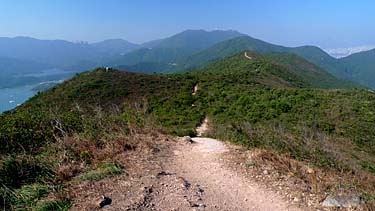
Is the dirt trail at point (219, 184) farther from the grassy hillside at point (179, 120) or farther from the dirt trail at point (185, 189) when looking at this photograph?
the grassy hillside at point (179, 120)

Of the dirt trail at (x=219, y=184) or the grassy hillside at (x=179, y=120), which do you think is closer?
the dirt trail at (x=219, y=184)

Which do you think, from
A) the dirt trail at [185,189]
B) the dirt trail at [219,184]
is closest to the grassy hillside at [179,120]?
the dirt trail at [185,189]

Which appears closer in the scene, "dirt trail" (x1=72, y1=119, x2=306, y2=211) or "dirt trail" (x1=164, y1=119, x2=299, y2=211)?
"dirt trail" (x1=72, y1=119, x2=306, y2=211)

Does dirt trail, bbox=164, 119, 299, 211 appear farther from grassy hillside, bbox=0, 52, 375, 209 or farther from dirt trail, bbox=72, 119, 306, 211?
grassy hillside, bbox=0, 52, 375, 209

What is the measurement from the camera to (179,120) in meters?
23.0

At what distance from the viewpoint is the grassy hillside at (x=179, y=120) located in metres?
6.90

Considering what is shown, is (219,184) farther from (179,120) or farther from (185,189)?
(179,120)

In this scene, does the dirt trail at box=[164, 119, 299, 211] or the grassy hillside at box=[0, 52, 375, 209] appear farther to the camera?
the grassy hillside at box=[0, 52, 375, 209]

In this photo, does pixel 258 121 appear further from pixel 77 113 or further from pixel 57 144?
pixel 57 144

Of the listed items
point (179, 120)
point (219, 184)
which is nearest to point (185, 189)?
point (219, 184)

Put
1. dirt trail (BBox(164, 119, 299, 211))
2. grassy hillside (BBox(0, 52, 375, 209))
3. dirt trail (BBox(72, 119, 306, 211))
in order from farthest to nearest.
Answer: grassy hillside (BBox(0, 52, 375, 209)), dirt trail (BBox(164, 119, 299, 211)), dirt trail (BBox(72, 119, 306, 211))

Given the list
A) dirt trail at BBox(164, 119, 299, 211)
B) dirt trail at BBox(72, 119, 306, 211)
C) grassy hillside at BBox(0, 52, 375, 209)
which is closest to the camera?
dirt trail at BBox(72, 119, 306, 211)

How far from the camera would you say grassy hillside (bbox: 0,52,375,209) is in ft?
22.6

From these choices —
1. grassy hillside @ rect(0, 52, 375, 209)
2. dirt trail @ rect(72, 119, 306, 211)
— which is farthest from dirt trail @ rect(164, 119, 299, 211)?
grassy hillside @ rect(0, 52, 375, 209)
